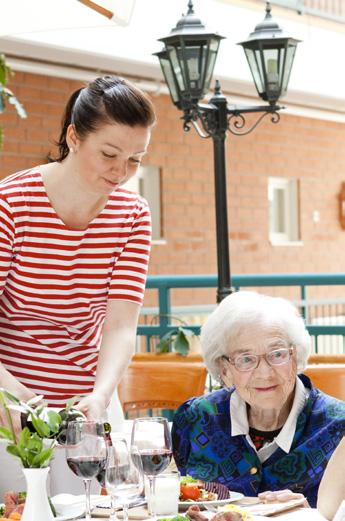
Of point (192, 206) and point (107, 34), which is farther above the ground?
point (107, 34)

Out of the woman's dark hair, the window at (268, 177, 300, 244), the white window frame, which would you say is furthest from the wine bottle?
the window at (268, 177, 300, 244)

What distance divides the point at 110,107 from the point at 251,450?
0.89 meters

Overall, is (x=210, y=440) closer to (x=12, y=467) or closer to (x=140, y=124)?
(x=12, y=467)

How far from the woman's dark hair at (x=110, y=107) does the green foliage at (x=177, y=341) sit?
227 cm

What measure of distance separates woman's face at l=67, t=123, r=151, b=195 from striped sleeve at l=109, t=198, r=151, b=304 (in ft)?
0.69

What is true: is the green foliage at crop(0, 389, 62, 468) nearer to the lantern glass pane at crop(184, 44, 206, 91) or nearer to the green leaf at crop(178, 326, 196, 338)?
the green leaf at crop(178, 326, 196, 338)

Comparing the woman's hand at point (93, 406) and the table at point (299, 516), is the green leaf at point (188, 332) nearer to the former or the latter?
the woman's hand at point (93, 406)

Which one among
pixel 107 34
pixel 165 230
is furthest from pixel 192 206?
pixel 107 34

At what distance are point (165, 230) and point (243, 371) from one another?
7.31 meters

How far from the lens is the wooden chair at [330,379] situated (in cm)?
310

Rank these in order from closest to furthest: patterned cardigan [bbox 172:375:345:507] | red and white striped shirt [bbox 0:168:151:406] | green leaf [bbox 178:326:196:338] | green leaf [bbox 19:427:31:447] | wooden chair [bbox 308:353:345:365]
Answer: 1. green leaf [bbox 19:427:31:447]
2. patterned cardigan [bbox 172:375:345:507]
3. red and white striped shirt [bbox 0:168:151:406]
4. wooden chair [bbox 308:353:345:365]
5. green leaf [bbox 178:326:196:338]

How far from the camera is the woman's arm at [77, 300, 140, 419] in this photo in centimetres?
257

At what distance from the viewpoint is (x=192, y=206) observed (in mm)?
10266

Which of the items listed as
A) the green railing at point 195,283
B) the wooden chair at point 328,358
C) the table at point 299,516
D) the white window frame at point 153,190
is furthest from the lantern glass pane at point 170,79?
the white window frame at point 153,190
